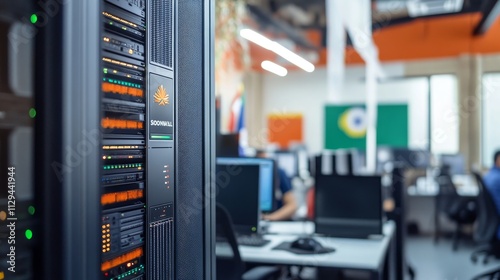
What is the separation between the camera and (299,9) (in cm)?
849

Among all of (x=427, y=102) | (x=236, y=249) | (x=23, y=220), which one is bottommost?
(x=236, y=249)

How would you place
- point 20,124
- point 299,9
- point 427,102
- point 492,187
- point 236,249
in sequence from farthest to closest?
1. point 427,102
2. point 299,9
3. point 492,187
4. point 236,249
5. point 20,124

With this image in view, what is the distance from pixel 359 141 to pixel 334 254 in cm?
253

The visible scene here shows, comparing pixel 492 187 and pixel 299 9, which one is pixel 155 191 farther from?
pixel 299 9

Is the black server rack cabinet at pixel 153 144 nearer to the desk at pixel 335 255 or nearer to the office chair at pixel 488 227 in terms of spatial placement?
the desk at pixel 335 255

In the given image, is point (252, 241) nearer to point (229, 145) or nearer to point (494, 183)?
point (229, 145)

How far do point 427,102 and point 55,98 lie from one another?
950 cm

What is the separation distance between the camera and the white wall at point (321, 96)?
9539 millimetres

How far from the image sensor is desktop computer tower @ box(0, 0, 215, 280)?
891 millimetres

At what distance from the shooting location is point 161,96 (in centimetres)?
121

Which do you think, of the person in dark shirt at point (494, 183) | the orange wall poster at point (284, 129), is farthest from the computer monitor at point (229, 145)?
the orange wall poster at point (284, 129)

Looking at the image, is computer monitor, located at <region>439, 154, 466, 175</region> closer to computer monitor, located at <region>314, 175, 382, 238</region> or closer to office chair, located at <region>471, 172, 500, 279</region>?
office chair, located at <region>471, 172, 500, 279</region>

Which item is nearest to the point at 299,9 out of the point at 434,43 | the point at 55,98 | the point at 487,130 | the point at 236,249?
the point at 434,43

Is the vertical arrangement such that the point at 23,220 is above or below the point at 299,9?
below
